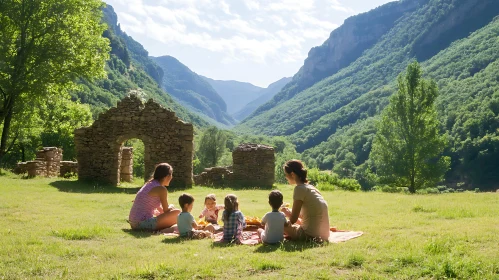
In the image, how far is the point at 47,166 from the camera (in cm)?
2264

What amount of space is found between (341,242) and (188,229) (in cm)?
267

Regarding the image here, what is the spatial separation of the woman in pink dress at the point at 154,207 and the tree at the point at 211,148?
6816cm

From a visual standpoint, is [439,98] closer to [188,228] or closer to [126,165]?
[126,165]

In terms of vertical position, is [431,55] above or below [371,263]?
above

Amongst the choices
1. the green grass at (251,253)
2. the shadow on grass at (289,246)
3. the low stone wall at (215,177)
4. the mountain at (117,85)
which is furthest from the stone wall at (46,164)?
the mountain at (117,85)

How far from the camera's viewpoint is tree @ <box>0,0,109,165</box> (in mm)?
18219

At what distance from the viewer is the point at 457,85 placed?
9931cm

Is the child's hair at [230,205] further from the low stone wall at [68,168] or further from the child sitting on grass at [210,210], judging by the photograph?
the low stone wall at [68,168]

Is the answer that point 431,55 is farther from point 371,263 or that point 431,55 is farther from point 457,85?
point 371,263

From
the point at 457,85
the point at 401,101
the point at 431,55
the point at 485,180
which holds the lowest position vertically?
the point at 485,180

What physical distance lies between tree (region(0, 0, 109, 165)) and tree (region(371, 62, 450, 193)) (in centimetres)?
2070

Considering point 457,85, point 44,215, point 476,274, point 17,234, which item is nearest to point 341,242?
point 476,274

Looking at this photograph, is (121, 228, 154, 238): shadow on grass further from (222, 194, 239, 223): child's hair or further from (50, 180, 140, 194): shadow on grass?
(50, 180, 140, 194): shadow on grass

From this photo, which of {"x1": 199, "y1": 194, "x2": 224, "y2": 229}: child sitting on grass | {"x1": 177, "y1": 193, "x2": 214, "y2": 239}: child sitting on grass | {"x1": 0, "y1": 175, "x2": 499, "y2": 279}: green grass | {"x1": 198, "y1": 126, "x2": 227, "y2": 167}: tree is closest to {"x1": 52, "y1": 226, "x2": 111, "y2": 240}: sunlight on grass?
{"x1": 0, "y1": 175, "x2": 499, "y2": 279}: green grass
